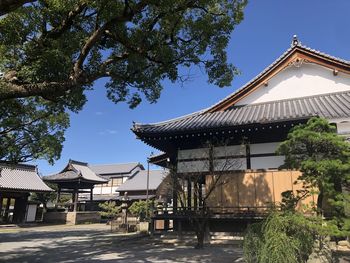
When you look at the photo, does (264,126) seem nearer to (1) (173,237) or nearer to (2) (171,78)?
(2) (171,78)

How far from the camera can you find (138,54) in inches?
435

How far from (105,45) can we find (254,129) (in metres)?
7.23

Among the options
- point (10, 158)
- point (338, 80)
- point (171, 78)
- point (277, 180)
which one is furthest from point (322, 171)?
point (10, 158)

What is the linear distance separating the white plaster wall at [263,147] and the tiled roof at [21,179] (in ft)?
89.4

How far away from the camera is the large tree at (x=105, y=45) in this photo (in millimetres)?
9633

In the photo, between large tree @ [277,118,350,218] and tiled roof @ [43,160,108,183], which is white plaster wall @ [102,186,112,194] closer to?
tiled roof @ [43,160,108,183]

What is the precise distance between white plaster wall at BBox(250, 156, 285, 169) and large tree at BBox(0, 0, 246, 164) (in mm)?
4099

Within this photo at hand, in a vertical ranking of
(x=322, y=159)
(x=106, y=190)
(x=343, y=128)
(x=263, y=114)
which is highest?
(x=106, y=190)

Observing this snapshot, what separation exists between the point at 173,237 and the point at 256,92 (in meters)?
9.33

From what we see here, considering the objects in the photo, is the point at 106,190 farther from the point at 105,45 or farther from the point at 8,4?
the point at 8,4

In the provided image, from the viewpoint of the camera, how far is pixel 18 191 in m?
35.1

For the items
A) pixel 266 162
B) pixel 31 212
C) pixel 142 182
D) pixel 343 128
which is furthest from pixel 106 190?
pixel 343 128

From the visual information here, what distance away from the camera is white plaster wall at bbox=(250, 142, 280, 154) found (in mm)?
14695

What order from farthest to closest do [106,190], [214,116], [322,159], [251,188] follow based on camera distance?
1. [106,190]
2. [214,116]
3. [251,188]
4. [322,159]
